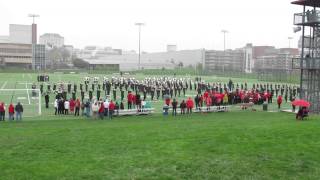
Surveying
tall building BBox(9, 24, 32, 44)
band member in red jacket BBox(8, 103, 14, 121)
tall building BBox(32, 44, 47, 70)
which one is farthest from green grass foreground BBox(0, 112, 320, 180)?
tall building BBox(9, 24, 32, 44)

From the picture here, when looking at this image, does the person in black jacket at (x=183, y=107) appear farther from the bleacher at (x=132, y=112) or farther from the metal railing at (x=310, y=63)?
the metal railing at (x=310, y=63)

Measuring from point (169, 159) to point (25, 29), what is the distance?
173 m

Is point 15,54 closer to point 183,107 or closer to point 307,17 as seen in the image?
point 183,107

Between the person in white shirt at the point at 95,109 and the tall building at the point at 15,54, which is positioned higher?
the tall building at the point at 15,54

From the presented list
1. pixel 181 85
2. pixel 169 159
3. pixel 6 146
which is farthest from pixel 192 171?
pixel 181 85

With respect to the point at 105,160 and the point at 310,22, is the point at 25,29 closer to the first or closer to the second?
the point at 310,22

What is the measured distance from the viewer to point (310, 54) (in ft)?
93.2

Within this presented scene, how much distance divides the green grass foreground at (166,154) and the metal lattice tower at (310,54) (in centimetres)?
1315

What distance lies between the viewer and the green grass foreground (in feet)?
32.4

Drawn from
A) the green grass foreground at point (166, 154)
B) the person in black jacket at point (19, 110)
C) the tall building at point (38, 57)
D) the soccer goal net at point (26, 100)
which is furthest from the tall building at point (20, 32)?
the green grass foreground at point (166, 154)

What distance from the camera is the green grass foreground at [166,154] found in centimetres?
987

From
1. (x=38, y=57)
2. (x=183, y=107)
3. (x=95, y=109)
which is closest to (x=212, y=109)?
(x=183, y=107)

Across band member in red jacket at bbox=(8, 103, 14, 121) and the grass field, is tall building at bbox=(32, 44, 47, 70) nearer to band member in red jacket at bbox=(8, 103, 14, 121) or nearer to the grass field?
band member in red jacket at bbox=(8, 103, 14, 121)

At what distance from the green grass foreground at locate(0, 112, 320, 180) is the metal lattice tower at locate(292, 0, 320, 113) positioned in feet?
43.1
